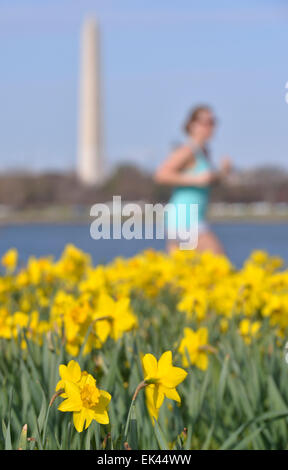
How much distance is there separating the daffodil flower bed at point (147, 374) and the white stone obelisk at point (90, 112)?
45.8 m

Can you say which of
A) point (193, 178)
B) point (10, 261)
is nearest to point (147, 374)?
point (10, 261)

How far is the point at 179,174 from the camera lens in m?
4.85

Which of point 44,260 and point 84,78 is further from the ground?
point 84,78

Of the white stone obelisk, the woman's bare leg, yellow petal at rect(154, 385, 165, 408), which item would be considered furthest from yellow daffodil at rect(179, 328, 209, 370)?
the white stone obelisk

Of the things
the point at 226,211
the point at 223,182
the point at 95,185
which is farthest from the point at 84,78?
the point at 223,182

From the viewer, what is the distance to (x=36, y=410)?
168 centimetres

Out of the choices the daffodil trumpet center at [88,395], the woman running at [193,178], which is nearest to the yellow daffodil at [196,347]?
the daffodil trumpet center at [88,395]

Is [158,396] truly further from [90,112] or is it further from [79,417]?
[90,112]

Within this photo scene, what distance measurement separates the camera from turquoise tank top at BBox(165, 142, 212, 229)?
479cm

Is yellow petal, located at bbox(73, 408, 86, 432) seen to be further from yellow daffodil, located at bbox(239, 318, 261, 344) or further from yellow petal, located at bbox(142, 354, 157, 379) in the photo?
yellow daffodil, located at bbox(239, 318, 261, 344)

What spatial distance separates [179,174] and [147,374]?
364cm

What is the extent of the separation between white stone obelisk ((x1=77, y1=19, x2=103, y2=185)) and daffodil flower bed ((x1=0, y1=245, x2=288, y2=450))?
45.8m
